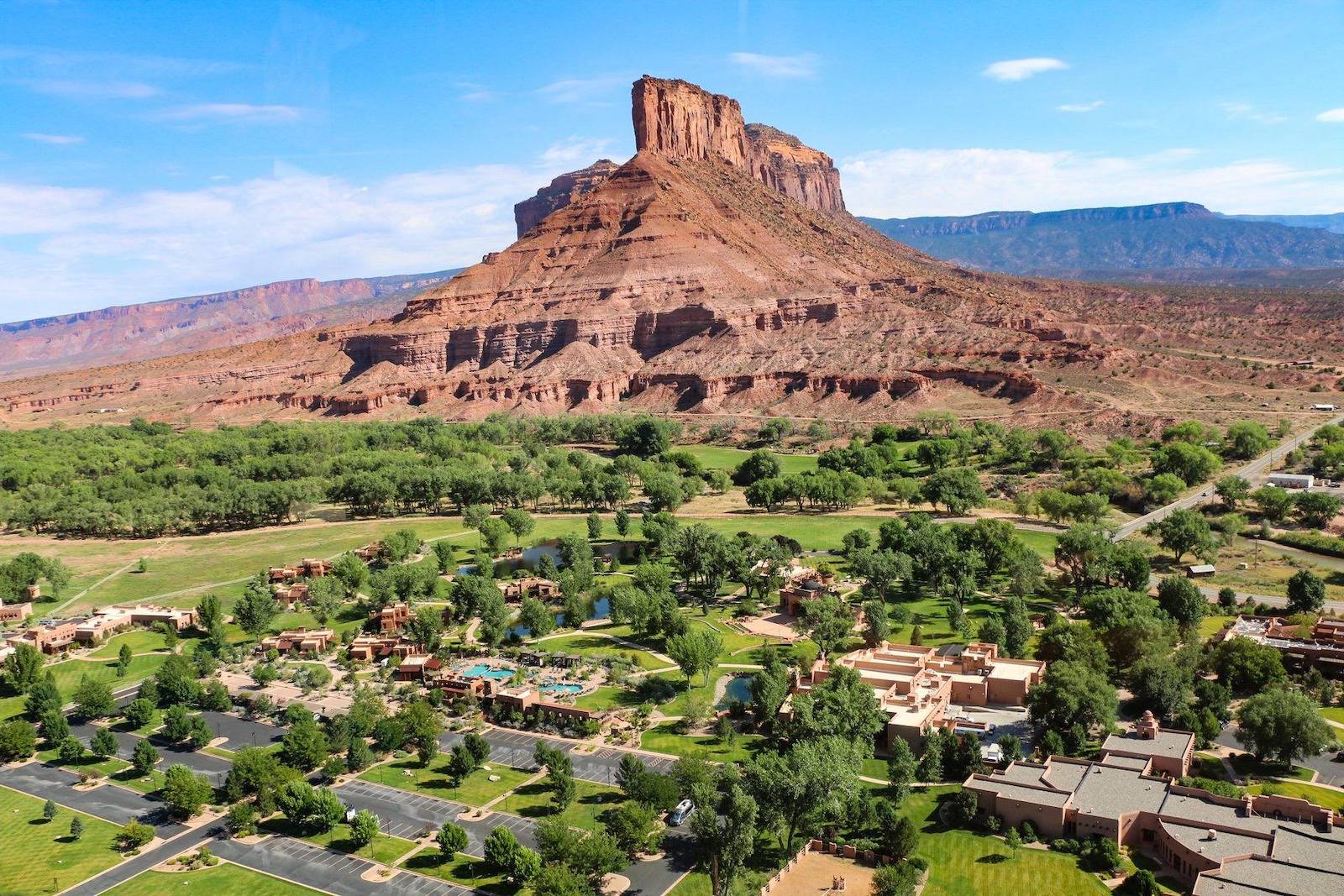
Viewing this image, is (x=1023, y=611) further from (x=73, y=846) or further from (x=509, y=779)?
(x=73, y=846)

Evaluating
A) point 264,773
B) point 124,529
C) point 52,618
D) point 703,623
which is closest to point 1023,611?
point 703,623

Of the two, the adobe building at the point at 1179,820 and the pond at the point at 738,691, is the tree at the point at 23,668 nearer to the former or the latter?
the pond at the point at 738,691

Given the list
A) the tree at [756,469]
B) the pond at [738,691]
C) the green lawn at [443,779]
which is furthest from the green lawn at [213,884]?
the tree at [756,469]

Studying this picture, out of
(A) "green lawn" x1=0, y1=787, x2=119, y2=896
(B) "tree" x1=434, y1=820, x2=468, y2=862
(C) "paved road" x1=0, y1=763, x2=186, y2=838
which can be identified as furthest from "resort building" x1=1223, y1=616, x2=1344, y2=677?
(A) "green lawn" x1=0, y1=787, x2=119, y2=896

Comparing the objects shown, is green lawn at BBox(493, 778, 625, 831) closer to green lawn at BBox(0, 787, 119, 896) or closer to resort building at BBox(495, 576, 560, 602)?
green lawn at BBox(0, 787, 119, 896)

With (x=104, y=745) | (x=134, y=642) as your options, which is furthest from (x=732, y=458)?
(x=104, y=745)

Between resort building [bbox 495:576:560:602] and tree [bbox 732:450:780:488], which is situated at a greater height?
tree [bbox 732:450:780:488]
